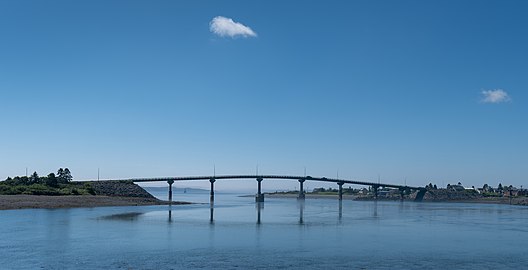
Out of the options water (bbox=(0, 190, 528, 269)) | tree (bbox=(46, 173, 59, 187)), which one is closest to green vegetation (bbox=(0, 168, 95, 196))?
tree (bbox=(46, 173, 59, 187))

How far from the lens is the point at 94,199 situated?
92.6 metres

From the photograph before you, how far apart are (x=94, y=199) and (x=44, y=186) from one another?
35.4 feet

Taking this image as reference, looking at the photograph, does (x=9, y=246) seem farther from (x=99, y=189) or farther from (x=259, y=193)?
(x=259, y=193)

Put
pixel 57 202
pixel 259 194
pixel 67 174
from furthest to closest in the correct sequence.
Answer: pixel 259 194 → pixel 67 174 → pixel 57 202

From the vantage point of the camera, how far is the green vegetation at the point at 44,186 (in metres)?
89.6

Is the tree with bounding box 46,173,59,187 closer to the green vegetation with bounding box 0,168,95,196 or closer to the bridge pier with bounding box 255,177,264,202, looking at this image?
the green vegetation with bounding box 0,168,95,196

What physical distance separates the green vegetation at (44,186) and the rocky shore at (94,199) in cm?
327

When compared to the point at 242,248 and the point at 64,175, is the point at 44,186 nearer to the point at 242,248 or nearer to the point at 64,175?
the point at 64,175

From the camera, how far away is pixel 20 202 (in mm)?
75125

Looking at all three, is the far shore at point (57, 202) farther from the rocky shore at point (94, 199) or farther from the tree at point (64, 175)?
the tree at point (64, 175)

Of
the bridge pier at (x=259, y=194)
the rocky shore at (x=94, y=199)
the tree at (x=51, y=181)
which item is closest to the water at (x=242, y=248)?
the rocky shore at (x=94, y=199)

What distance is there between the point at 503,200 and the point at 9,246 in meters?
186

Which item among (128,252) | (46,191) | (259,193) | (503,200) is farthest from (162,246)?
(503,200)

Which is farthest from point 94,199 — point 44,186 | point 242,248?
point 242,248
